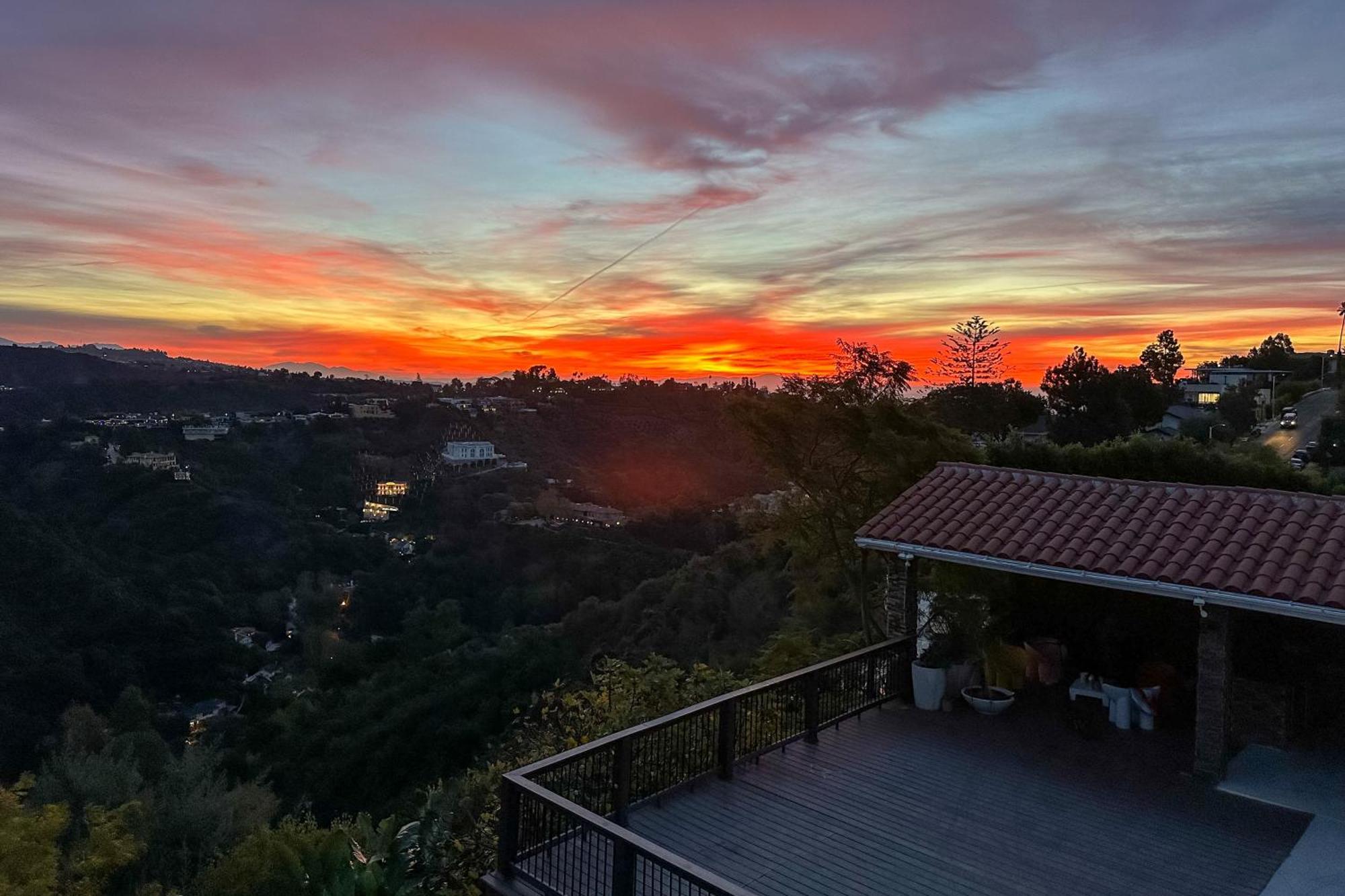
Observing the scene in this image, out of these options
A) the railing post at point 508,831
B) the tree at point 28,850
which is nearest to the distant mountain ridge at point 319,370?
the tree at point 28,850

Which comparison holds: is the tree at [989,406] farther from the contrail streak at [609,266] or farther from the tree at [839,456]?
the tree at [839,456]

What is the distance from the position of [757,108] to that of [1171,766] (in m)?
11.7

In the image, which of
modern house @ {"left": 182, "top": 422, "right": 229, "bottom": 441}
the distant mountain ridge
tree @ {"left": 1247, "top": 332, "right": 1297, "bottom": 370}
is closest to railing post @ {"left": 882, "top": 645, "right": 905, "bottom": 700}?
tree @ {"left": 1247, "top": 332, "right": 1297, "bottom": 370}

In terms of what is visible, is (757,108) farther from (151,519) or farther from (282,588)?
(151,519)

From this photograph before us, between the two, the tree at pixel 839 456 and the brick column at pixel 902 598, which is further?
the tree at pixel 839 456

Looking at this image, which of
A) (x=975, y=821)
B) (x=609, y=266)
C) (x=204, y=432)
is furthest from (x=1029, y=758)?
(x=204, y=432)

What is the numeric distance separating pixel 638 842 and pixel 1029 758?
14.4ft

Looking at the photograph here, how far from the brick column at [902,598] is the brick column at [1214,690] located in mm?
2646

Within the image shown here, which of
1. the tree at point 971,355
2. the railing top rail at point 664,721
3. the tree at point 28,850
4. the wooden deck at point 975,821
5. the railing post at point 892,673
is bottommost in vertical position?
the tree at point 28,850

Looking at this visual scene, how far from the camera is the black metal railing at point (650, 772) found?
14.1 feet

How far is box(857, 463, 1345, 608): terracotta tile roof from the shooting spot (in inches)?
242

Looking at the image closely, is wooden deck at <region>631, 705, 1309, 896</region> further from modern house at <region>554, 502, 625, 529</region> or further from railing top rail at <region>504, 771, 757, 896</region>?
modern house at <region>554, 502, 625, 529</region>

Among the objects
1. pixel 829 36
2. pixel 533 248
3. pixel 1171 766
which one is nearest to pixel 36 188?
pixel 533 248

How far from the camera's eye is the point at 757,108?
13695 millimetres
